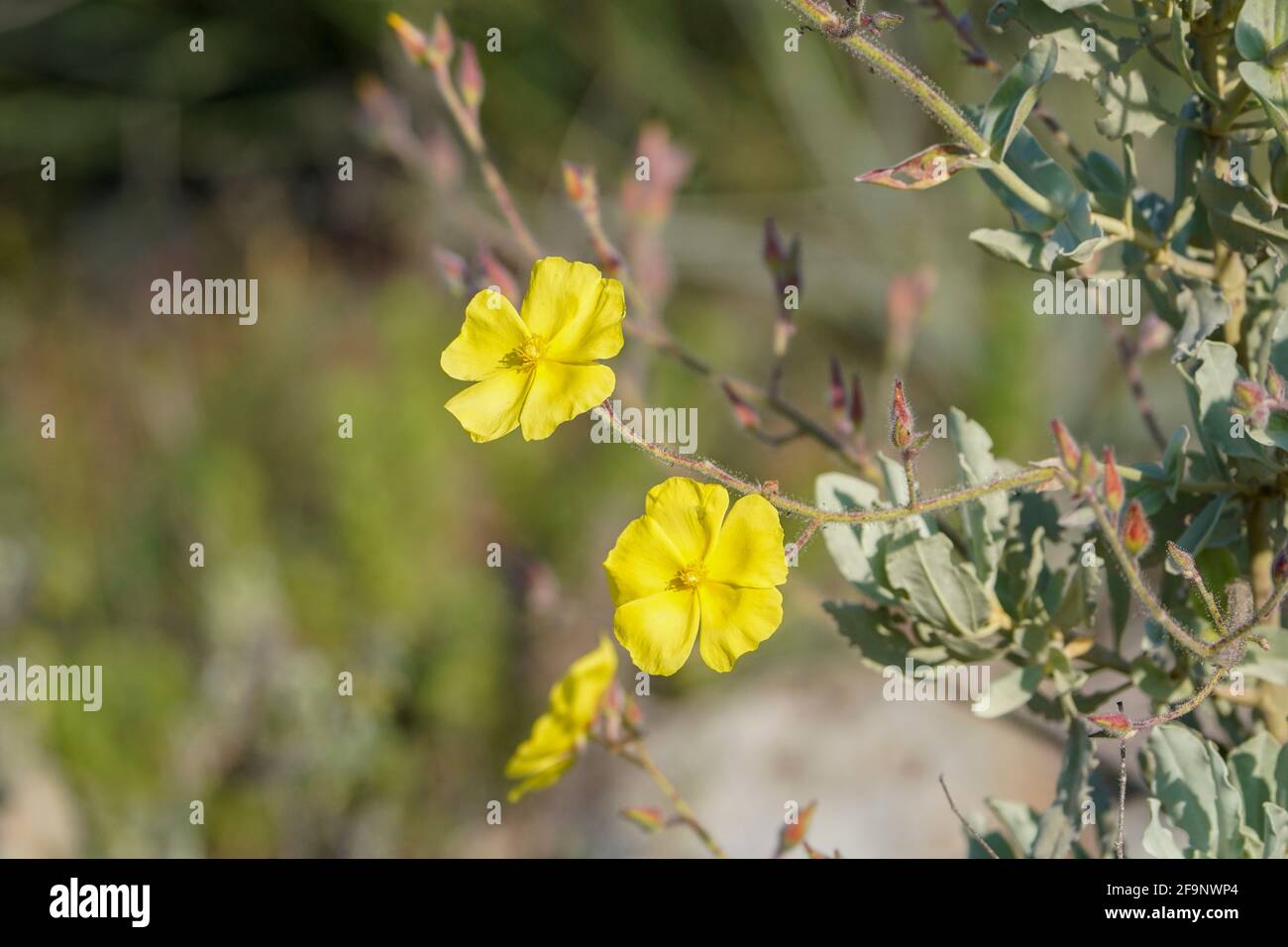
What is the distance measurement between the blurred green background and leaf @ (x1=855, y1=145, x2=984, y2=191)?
2.02 ft

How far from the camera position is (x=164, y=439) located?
15.6ft

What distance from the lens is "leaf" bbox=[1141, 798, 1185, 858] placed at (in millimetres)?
917

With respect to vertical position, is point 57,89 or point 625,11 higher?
point 57,89

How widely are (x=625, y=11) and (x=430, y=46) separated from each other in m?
4.25

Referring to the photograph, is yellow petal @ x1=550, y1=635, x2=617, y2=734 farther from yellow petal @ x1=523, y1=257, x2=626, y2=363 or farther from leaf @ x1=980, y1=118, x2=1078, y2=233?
leaf @ x1=980, y1=118, x2=1078, y2=233

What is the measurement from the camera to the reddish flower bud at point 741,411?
4.34ft

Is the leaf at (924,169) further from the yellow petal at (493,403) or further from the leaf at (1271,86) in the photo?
the yellow petal at (493,403)

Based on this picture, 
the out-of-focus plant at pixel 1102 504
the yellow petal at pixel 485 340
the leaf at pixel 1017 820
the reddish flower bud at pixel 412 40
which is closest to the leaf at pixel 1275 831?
the out-of-focus plant at pixel 1102 504

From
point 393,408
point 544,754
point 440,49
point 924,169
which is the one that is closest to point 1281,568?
point 924,169

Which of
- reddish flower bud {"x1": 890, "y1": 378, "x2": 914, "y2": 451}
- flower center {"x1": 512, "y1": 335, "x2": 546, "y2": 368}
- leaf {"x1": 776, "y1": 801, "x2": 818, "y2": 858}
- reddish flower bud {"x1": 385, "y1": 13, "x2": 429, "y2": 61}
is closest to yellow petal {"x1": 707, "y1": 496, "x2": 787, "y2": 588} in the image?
reddish flower bud {"x1": 890, "y1": 378, "x2": 914, "y2": 451}

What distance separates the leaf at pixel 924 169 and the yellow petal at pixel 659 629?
0.34 meters
